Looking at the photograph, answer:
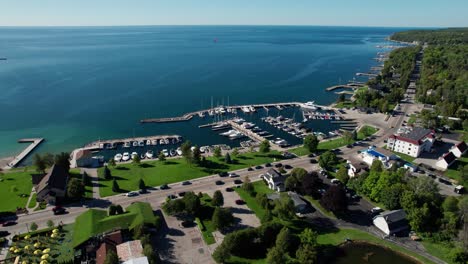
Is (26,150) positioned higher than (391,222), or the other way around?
(391,222)

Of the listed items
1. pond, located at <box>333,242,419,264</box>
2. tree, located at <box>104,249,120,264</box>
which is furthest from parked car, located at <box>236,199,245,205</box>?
tree, located at <box>104,249,120,264</box>

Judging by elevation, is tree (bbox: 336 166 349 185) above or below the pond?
above

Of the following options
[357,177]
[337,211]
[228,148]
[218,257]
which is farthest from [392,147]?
[218,257]

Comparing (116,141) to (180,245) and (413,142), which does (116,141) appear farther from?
(413,142)

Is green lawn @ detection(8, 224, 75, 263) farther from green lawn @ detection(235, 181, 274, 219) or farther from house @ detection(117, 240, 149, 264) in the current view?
green lawn @ detection(235, 181, 274, 219)

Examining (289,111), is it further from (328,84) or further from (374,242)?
(374,242)

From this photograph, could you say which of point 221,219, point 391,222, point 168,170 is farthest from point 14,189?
point 391,222

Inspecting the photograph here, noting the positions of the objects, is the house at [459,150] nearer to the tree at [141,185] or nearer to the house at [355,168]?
the house at [355,168]
